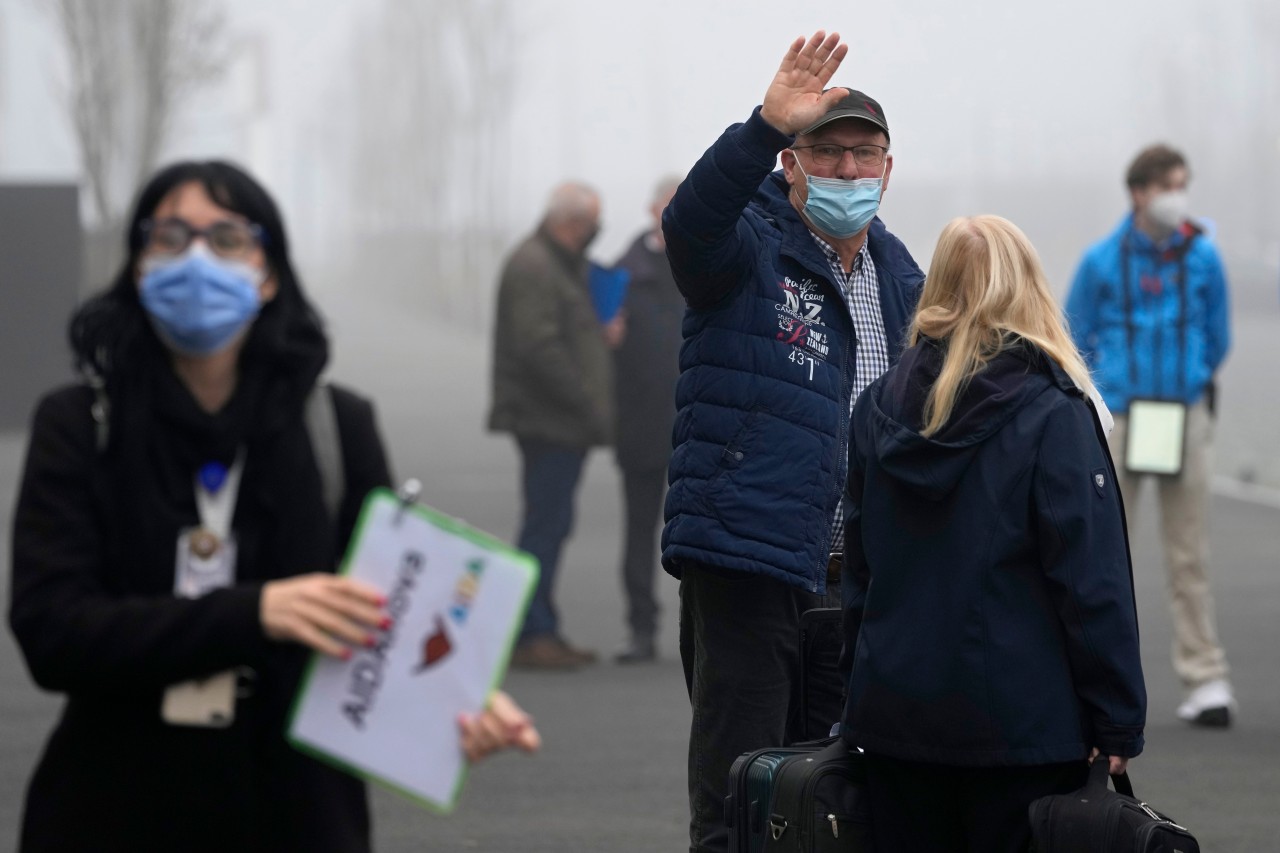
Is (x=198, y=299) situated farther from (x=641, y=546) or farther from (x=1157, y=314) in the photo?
(x=641, y=546)

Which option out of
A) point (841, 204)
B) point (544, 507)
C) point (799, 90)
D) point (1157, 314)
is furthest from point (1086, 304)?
point (799, 90)

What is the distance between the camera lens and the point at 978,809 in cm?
376

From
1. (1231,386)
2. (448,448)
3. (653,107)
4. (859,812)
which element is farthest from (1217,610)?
(653,107)

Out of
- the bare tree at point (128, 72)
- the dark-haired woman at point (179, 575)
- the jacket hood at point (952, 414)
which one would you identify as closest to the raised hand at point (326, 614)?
the dark-haired woman at point (179, 575)

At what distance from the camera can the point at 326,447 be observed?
2.59 meters

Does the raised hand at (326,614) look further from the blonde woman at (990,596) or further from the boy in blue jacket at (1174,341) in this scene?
the boy in blue jacket at (1174,341)

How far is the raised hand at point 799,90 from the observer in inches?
166

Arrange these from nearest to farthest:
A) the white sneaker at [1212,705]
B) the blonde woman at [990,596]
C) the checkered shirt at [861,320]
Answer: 1. the blonde woman at [990,596]
2. the checkered shirt at [861,320]
3. the white sneaker at [1212,705]

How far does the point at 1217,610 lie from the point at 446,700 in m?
9.08

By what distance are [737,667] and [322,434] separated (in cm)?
207

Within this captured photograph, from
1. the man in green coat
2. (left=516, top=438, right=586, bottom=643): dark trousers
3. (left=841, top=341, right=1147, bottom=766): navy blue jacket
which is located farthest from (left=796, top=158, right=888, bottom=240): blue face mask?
(left=516, top=438, right=586, bottom=643): dark trousers

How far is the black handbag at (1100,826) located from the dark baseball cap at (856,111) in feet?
5.38

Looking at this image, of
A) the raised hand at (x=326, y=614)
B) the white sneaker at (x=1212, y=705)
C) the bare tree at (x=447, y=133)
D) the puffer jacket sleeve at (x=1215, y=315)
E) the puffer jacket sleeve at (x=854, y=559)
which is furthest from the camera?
the bare tree at (x=447, y=133)

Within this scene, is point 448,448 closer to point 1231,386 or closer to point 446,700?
point 1231,386
